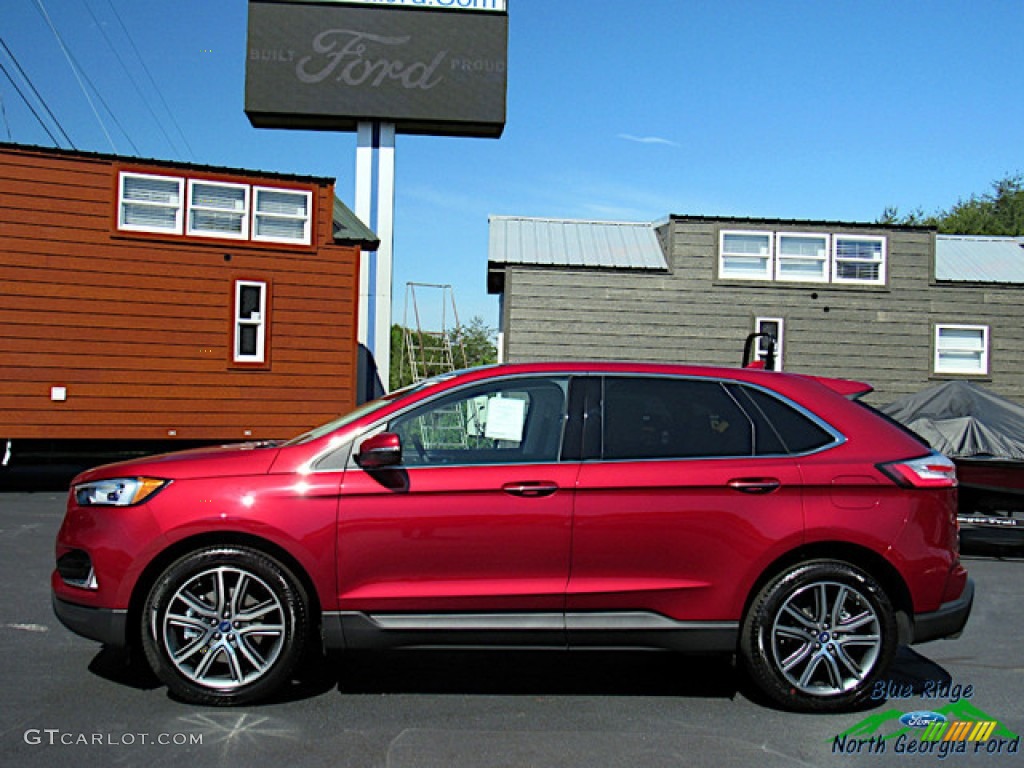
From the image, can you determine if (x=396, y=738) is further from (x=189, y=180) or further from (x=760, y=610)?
(x=189, y=180)

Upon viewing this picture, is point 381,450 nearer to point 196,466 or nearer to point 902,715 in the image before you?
point 196,466

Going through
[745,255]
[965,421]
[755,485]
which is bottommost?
[755,485]

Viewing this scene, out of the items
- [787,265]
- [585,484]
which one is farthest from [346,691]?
[787,265]

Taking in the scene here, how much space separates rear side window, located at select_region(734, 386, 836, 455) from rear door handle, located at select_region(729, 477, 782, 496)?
0.18m

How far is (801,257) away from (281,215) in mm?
11753

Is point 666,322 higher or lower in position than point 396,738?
higher

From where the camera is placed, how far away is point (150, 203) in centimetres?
1461

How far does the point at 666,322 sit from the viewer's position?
831 inches

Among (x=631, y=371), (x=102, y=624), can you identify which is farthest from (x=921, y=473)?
(x=102, y=624)

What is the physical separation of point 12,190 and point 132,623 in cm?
1139

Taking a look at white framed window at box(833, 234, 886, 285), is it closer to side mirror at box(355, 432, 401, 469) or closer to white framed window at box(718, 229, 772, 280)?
white framed window at box(718, 229, 772, 280)

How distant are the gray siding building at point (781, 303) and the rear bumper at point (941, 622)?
1604cm

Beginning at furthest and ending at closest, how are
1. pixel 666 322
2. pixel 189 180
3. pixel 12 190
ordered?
1. pixel 666 322
2. pixel 189 180
3. pixel 12 190

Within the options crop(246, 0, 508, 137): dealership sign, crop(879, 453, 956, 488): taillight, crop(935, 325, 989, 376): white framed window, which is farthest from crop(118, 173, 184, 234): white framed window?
crop(935, 325, 989, 376): white framed window
